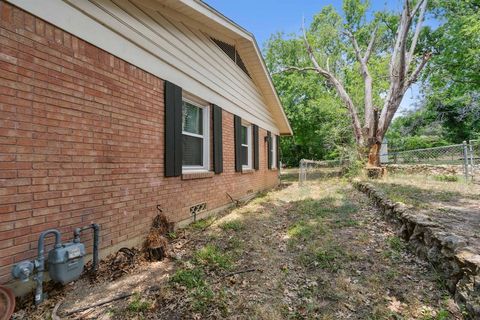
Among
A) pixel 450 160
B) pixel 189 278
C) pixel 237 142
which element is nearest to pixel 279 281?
pixel 189 278

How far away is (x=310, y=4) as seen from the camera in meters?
20.2

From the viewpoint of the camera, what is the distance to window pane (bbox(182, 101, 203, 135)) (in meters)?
4.99

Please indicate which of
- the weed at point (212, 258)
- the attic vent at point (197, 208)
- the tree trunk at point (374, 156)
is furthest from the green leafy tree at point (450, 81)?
the weed at point (212, 258)

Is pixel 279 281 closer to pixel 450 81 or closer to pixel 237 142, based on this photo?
pixel 237 142

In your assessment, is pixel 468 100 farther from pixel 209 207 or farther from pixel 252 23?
pixel 209 207

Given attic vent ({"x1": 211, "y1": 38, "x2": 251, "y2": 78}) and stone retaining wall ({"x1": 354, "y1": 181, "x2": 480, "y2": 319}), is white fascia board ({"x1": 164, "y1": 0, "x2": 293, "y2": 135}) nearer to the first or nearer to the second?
attic vent ({"x1": 211, "y1": 38, "x2": 251, "y2": 78})

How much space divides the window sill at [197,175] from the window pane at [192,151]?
0.84ft

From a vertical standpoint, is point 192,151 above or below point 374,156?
above

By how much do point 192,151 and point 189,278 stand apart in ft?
9.42

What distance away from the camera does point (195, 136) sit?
205 inches

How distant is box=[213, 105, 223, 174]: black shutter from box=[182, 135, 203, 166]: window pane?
34cm

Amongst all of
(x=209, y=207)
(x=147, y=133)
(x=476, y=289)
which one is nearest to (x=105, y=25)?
(x=147, y=133)

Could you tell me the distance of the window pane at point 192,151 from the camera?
4.92 metres

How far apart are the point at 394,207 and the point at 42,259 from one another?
203 inches
